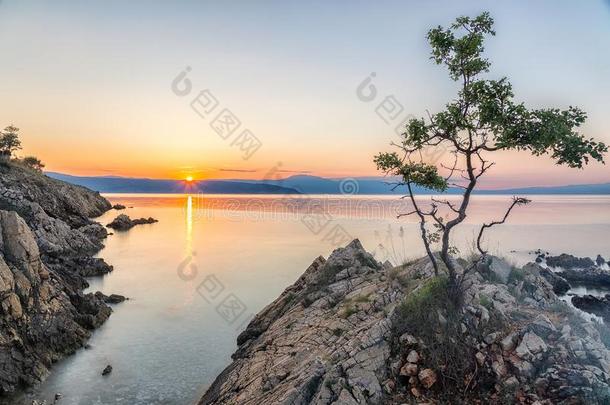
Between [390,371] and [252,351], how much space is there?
987 cm

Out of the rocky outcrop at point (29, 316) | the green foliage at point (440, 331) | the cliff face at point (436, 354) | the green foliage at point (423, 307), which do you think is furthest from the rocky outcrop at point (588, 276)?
the rocky outcrop at point (29, 316)

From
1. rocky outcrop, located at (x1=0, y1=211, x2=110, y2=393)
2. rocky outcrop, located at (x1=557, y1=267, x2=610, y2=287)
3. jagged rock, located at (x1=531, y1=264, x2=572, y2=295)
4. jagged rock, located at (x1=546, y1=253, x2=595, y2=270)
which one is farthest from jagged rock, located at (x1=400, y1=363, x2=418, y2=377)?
jagged rock, located at (x1=546, y1=253, x2=595, y2=270)

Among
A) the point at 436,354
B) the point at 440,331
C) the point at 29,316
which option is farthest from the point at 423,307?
the point at 29,316

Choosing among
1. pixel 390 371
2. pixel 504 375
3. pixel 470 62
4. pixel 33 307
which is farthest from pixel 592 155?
pixel 33 307

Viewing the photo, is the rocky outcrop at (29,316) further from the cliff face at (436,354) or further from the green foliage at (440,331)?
the green foliage at (440,331)

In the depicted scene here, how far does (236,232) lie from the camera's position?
9800 cm

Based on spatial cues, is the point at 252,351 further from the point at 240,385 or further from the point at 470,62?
the point at 470,62

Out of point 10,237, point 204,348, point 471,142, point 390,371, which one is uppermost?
point 471,142

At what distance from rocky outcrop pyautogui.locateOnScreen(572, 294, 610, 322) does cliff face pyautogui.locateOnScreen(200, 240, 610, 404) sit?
21.7m

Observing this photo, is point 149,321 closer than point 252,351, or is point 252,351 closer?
point 252,351

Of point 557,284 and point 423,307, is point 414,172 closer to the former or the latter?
point 423,307

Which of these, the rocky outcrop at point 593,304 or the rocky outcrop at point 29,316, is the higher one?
the rocky outcrop at point 29,316

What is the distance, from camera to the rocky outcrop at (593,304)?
34.7 m

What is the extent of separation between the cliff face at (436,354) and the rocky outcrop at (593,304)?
21718 millimetres
